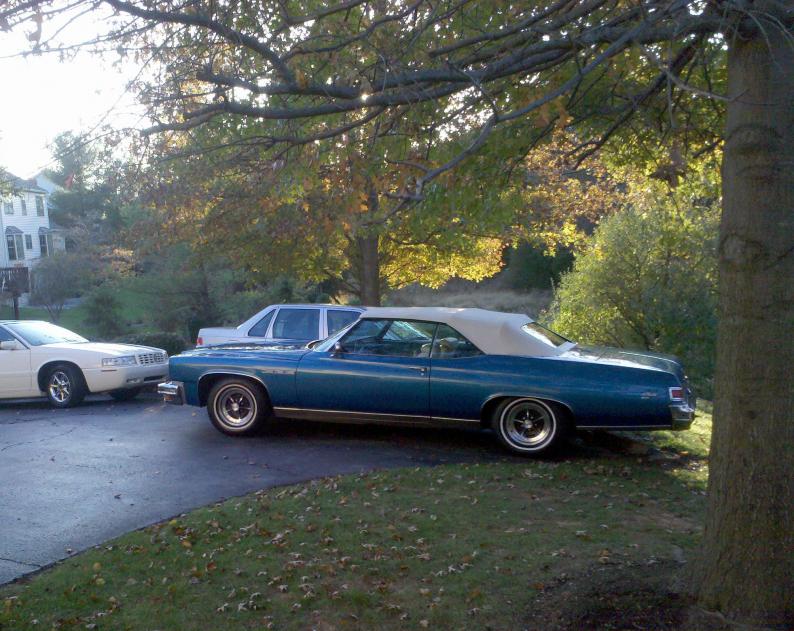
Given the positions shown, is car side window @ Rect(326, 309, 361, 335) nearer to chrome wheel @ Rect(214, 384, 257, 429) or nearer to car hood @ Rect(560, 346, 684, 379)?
chrome wheel @ Rect(214, 384, 257, 429)

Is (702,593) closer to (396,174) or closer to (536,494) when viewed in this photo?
(536,494)

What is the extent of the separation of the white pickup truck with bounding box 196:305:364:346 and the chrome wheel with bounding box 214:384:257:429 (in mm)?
Result: 2568

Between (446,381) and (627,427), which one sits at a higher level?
(446,381)

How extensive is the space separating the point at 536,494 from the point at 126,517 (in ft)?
11.0

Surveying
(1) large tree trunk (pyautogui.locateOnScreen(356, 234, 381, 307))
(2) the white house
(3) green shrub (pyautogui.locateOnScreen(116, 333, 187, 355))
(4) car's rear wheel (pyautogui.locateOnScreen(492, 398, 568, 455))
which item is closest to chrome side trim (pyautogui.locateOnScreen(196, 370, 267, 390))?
(4) car's rear wheel (pyautogui.locateOnScreen(492, 398, 568, 455))

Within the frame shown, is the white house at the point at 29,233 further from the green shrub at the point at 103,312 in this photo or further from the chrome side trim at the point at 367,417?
the chrome side trim at the point at 367,417

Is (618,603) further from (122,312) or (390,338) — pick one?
(122,312)

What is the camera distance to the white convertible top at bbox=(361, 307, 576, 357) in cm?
830

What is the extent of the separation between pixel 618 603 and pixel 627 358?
14.7ft

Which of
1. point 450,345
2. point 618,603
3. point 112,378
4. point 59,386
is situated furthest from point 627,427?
point 59,386

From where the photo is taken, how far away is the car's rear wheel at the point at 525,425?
7.98m

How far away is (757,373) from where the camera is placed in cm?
389

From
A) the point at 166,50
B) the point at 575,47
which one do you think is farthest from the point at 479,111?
the point at 166,50

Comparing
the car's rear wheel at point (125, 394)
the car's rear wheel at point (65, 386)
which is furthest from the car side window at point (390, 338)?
the car's rear wheel at point (65, 386)
